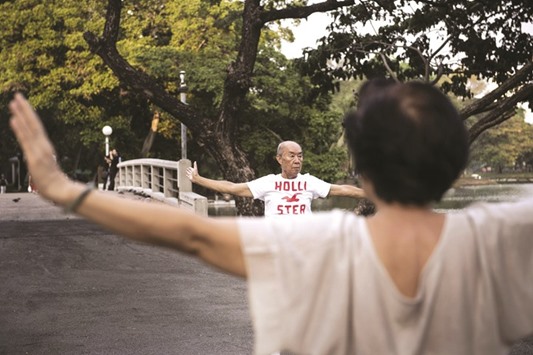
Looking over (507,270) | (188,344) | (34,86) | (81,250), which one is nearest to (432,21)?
(81,250)

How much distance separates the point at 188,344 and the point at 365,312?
23.7 feet

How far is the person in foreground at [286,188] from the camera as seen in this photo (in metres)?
7.95

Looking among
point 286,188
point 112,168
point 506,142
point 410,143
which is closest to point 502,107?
point 286,188

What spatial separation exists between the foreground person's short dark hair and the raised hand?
688 mm

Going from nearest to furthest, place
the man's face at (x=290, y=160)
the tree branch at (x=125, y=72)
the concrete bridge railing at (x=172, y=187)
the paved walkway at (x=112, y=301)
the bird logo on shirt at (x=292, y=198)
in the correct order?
1. the bird logo on shirt at (x=292, y=198)
2. the man's face at (x=290, y=160)
3. the paved walkway at (x=112, y=301)
4. the concrete bridge railing at (x=172, y=187)
5. the tree branch at (x=125, y=72)

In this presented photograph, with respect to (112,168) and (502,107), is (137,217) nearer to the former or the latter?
(502,107)

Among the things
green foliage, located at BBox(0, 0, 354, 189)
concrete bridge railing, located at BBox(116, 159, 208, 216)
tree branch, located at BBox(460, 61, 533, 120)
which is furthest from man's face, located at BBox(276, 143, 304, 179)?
green foliage, located at BBox(0, 0, 354, 189)

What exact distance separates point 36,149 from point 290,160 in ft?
20.3

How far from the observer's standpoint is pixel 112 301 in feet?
39.4

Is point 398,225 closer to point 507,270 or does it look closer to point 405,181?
point 405,181

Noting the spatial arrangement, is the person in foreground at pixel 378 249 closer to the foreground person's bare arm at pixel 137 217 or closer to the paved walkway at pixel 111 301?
the foreground person's bare arm at pixel 137 217

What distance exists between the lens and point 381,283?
206cm

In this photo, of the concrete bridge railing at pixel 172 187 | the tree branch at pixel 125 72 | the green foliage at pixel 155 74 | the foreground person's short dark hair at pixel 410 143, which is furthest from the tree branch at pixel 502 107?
the green foliage at pixel 155 74

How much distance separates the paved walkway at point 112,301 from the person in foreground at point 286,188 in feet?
4.86
